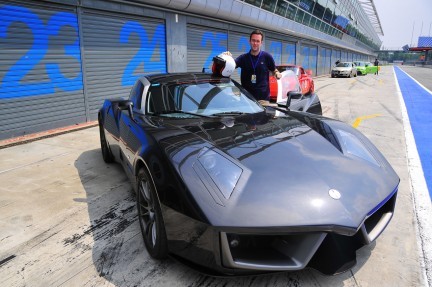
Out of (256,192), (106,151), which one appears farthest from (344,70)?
(256,192)

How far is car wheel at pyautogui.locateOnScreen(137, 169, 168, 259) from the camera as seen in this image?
2207 millimetres

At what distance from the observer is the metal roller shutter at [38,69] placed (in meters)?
6.44

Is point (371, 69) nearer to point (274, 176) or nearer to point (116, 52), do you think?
point (116, 52)

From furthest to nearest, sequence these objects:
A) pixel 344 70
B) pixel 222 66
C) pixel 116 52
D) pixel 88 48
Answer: pixel 344 70 < pixel 116 52 < pixel 88 48 < pixel 222 66

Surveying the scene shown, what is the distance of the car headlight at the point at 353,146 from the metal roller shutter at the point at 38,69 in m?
6.29

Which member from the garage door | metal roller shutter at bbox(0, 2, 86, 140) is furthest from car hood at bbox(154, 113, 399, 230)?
the garage door

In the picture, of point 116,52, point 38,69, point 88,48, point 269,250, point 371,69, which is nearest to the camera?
point 269,250

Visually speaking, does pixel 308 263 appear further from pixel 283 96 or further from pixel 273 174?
pixel 283 96

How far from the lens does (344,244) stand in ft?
6.43

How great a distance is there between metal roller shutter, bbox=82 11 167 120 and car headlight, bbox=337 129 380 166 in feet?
22.5

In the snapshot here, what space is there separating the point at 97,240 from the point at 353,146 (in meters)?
2.25

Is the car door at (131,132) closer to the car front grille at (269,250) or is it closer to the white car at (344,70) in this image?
the car front grille at (269,250)

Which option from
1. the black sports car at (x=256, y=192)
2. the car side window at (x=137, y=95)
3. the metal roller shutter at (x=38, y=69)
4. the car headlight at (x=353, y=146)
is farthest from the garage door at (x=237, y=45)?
the black sports car at (x=256, y=192)

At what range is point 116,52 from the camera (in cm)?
897
